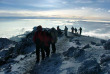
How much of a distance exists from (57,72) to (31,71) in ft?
7.72

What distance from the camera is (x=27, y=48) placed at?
106ft

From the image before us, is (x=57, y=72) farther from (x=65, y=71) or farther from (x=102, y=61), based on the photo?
(x=102, y=61)

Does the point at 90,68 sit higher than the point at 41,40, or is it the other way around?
the point at 41,40

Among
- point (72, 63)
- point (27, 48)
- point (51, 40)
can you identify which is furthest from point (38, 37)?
point (27, 48)

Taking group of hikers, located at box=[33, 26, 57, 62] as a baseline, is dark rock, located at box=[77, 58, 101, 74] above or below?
below

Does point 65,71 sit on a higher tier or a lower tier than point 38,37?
lower

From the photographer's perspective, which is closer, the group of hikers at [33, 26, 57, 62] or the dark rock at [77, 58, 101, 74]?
the dark rock at [77, 58, 101, 74]

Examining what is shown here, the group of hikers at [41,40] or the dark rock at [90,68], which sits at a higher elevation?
the group of hikers at [41,40]

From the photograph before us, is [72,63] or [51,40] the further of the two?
[51,40]

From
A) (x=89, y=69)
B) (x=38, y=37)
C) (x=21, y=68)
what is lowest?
(x=21, y=68)

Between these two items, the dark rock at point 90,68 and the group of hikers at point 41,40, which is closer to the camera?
the dark rock at point 90,68

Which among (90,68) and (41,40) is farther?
(41,40)

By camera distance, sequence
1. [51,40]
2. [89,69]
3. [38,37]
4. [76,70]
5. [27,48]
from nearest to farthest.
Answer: [89,69] < [76,70] < [38,37] < [51,40] < [27,48]

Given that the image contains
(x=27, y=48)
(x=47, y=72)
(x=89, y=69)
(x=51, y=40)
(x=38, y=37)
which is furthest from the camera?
(x=27, y=48)
